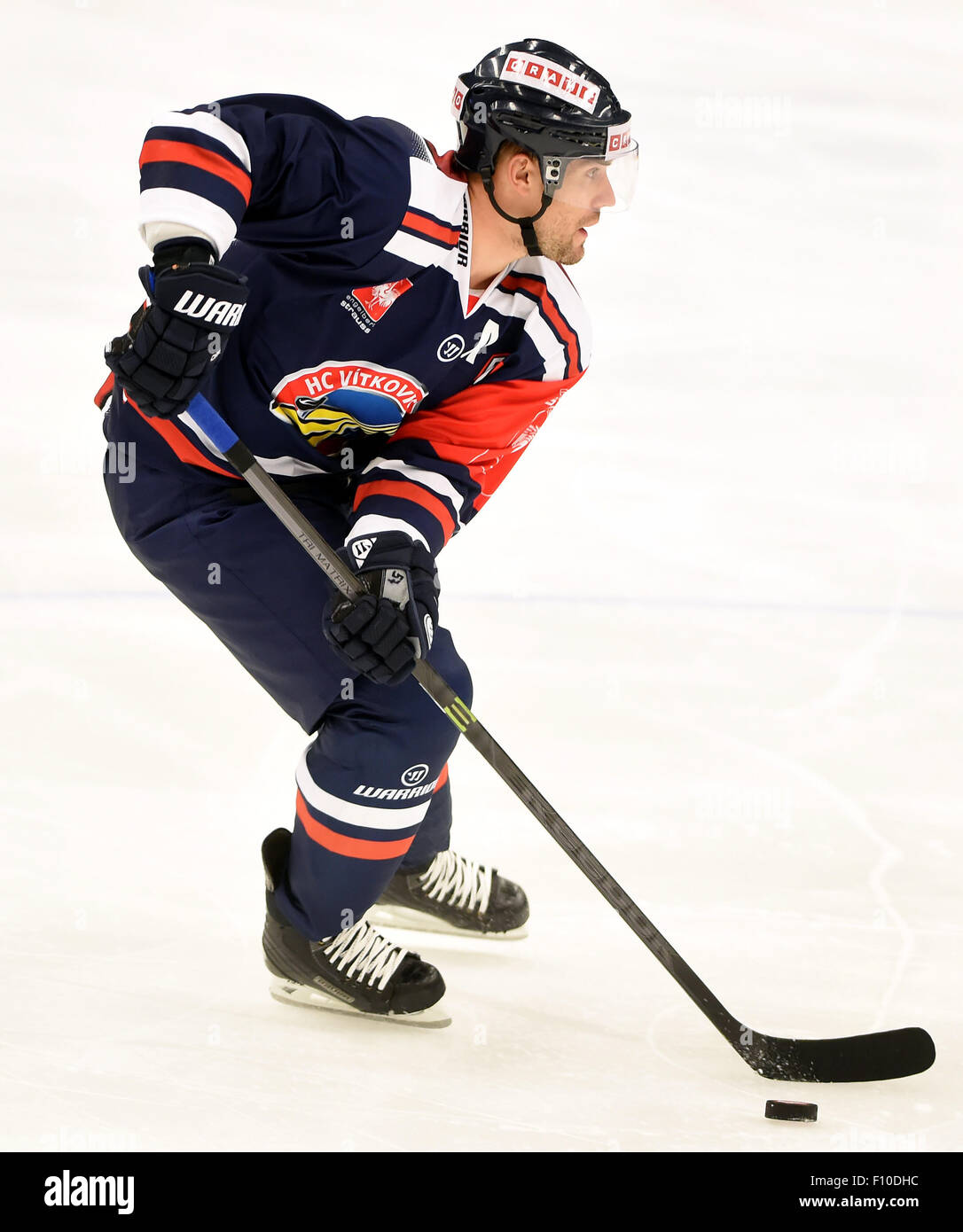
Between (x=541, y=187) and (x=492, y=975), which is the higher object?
(x=541, y=187)

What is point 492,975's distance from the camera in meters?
2.10

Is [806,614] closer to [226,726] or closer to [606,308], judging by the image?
[226,726]

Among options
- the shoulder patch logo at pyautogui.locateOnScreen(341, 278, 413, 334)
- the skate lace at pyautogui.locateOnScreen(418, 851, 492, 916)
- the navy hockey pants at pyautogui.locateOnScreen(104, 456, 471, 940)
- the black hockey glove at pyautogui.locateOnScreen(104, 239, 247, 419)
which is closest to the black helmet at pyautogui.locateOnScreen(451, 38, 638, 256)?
the shoulder patch logo at pyautogui.locateOnScreen(341, 278, 413, 334)

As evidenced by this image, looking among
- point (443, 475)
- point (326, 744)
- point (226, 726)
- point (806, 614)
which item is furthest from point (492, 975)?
point (806, 614)

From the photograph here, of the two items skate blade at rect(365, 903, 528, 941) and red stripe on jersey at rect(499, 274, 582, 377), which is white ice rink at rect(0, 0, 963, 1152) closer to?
skate blade at rect(365, 903, 528, 941)

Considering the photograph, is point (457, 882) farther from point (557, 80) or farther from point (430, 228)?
point (557, 80)

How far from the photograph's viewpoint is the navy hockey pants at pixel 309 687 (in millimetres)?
1836

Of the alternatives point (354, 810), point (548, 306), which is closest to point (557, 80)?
point (548, 306)

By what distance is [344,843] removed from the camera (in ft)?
6.06

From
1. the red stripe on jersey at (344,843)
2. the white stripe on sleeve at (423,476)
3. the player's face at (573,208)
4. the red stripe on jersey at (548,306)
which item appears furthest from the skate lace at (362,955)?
the player's face at (573,208)

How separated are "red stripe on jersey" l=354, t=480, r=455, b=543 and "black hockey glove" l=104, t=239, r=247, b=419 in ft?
1.13

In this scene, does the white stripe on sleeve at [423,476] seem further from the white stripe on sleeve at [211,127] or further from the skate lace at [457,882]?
the skate lace at [457,882]

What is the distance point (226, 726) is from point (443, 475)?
1058 mm

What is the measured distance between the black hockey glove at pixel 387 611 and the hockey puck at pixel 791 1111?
2.29 ft
